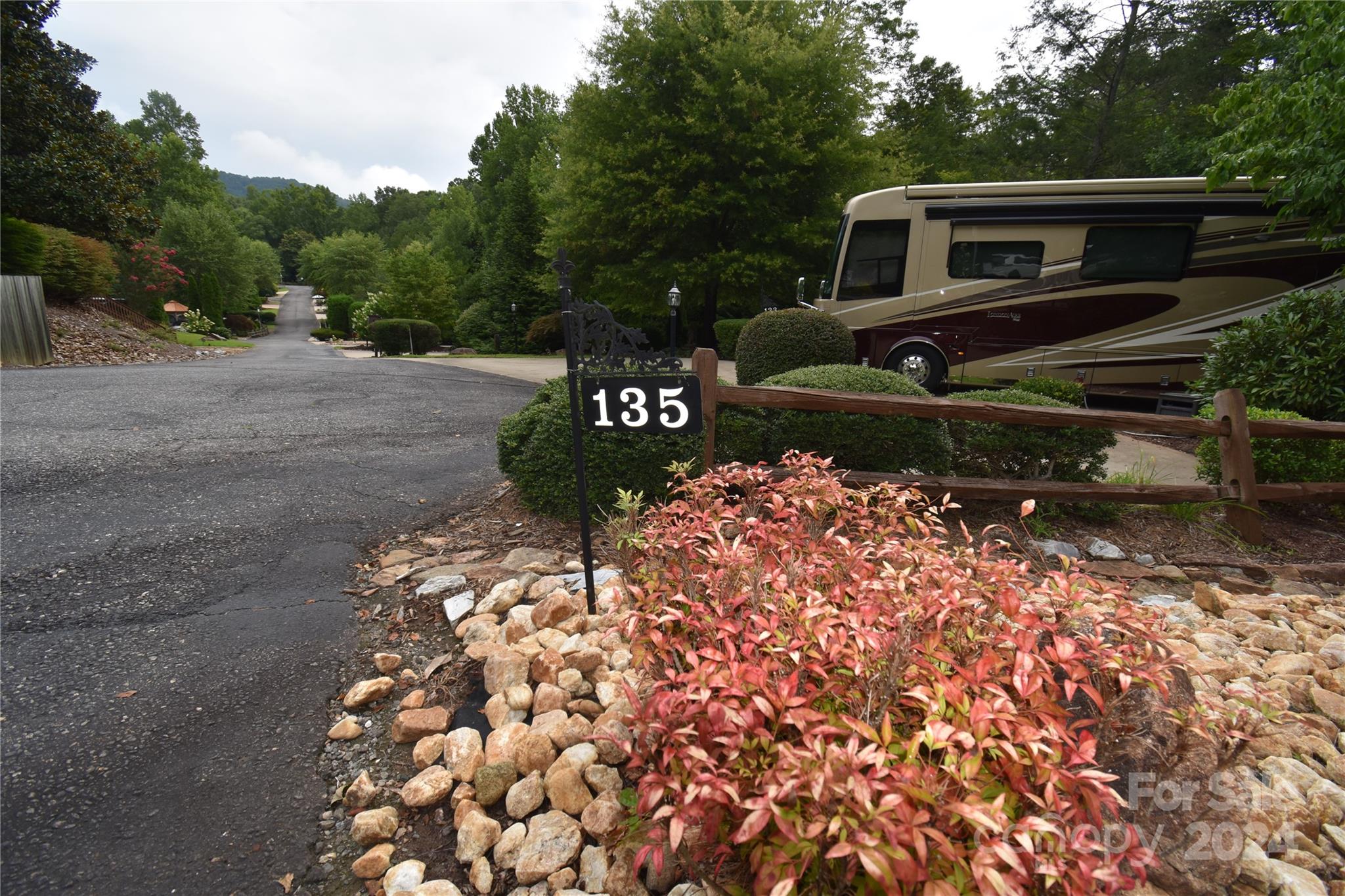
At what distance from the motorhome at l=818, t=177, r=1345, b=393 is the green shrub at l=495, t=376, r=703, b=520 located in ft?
22.3

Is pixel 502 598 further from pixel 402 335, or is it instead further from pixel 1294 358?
pixel 402 335

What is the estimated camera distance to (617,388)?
9.27ft

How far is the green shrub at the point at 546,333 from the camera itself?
A: 72.6 ft

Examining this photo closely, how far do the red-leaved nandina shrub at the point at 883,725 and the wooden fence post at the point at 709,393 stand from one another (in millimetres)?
1775

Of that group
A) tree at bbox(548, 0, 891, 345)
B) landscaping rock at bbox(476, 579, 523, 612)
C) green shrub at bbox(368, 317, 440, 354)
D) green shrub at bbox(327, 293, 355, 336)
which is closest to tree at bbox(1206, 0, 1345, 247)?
landscaping rock at bbox(476, 579, 523, 612)

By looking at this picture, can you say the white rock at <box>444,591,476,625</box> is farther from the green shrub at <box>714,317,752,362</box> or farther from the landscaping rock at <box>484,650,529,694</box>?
the green shrub at <box>714,317,752,362</box>

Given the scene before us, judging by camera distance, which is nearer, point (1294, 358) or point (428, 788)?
point (428, 788)

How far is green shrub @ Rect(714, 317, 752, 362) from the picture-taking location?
667 inches

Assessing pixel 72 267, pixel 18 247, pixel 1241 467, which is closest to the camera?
pixel 1241 467

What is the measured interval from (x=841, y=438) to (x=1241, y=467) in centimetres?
288

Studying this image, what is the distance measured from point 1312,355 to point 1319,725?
5378 millimetres

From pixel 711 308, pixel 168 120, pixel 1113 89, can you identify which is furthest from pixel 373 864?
pixel 168 120

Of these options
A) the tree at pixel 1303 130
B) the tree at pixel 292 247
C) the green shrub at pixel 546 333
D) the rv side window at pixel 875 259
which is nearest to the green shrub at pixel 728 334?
the green shrub at pixel 546 333

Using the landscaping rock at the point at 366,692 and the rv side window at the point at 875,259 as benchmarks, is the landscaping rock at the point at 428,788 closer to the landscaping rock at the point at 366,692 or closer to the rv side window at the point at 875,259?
the landscaping rock at the point at 366,692
